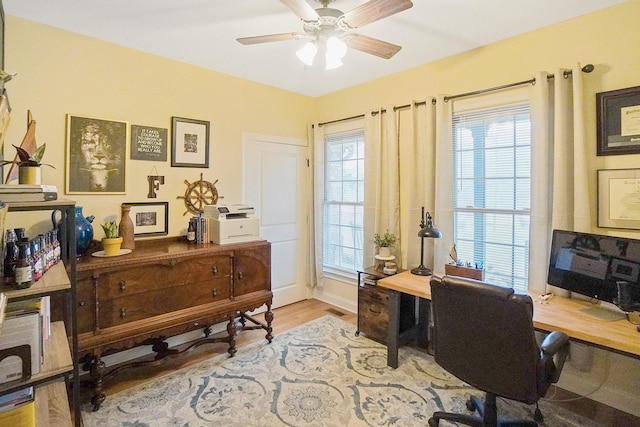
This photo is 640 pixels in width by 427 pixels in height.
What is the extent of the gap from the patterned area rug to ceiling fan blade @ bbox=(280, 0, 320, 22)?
2365 millimetres

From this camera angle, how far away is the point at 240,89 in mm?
3377

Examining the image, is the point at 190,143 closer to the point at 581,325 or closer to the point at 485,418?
the point at 485,418

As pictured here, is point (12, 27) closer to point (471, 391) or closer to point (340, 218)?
point (340, 218)

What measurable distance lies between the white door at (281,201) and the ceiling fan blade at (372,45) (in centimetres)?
173

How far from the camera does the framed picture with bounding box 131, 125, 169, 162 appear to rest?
2.72 meters

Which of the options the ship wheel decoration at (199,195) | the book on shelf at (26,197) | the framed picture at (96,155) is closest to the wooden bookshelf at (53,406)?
the book on shelf at (26,197)

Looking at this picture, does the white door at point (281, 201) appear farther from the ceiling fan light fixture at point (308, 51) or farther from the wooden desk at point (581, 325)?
the wooden desk at point (581, 325)

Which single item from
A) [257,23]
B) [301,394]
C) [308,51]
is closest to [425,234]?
[301,394]

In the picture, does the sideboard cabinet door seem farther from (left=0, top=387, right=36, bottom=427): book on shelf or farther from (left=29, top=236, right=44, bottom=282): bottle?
(left=0, top=387, right=36, bottom=427): book on shelf

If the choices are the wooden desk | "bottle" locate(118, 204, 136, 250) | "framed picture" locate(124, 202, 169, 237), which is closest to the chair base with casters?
the wooden desk

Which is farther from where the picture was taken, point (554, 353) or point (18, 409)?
point (554, 353)

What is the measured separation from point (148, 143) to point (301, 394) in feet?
7.89

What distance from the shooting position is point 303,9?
5.57 ft

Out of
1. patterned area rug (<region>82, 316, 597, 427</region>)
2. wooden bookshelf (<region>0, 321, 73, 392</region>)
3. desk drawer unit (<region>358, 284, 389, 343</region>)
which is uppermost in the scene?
wooden bookshelf (<region>0, 321, 73, 392</region>)
